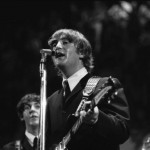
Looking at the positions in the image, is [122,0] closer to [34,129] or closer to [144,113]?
[144,113]

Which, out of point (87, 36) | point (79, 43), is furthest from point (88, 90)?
point (87, 36)

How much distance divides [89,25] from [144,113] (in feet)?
7.03

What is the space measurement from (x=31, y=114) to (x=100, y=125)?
7.79 ft

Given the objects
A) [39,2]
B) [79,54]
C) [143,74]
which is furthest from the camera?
[143,74]

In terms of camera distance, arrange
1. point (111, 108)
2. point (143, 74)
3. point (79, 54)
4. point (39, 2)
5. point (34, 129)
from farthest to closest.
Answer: point (143, 74) → point (39, 2) → point (34, 129) → point (79, 54) → point (111, 108)

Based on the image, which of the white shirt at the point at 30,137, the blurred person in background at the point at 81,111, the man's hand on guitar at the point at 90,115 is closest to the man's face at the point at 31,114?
the white shirt at the point at 30,137

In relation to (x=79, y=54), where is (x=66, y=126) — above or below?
below

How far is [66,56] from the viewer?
3.60m

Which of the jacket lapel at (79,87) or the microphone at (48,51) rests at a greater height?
the microphone at (48,51)

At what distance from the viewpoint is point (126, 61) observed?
912 cm

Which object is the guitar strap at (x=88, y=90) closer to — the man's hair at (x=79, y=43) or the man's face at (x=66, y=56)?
the man's face at (x=66, y=56)

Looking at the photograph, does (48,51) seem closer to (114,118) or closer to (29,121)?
(114,118)

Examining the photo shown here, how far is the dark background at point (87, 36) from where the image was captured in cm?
870

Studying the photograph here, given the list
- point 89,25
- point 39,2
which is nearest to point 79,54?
point 39,2
